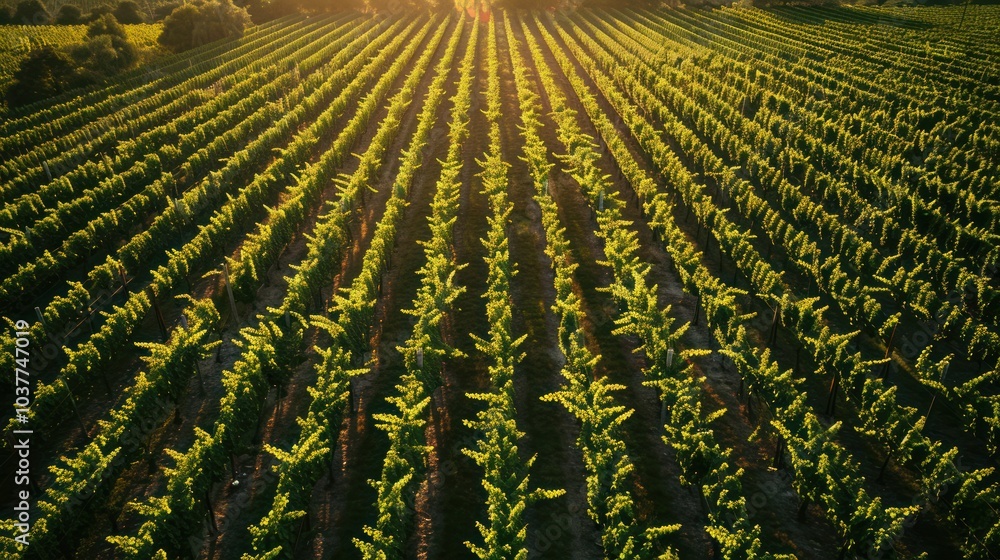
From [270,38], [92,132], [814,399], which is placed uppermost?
[270,38]

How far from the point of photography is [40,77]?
43.8 meters

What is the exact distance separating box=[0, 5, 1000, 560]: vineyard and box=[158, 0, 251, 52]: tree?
2917 centimetres

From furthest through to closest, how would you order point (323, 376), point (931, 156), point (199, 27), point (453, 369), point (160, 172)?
point (199, 27) → point (160, 172) → point (931, 156) → point (453, 369) → point (323, 376)

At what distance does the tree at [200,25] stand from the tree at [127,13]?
11510 millimetres

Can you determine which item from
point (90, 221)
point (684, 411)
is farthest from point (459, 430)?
point (90, 221)

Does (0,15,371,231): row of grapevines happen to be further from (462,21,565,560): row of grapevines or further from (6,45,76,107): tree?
(462,21,565,560): row of grapevines

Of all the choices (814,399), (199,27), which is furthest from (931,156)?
(199,27)

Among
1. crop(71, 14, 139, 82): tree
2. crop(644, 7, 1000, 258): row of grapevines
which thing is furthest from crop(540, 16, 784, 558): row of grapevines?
crop(71, 14, 139, 82): tree

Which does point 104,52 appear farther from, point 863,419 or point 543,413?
point 863,419

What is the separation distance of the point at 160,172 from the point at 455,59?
29538 mm

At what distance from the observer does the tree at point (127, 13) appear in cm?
7056

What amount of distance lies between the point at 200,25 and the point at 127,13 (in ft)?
46.1

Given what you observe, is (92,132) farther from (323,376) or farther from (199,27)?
(199,27)

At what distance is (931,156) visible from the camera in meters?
27.4
